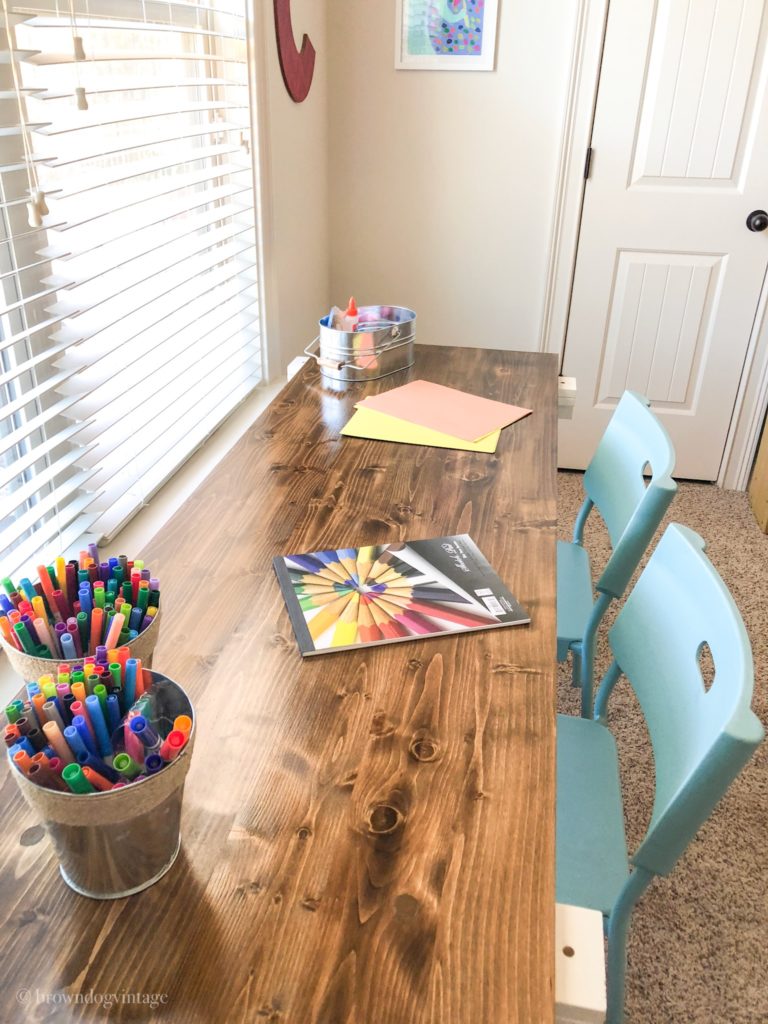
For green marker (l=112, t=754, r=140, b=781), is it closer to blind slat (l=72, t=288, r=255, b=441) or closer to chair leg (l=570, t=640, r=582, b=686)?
blind slat (l=72, t=288, r=255, b=441)

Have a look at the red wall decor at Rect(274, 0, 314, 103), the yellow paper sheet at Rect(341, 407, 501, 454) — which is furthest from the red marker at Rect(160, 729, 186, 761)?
the red wall decor at Rect(274, 0, 314, 103)

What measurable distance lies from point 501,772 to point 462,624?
0.23 m

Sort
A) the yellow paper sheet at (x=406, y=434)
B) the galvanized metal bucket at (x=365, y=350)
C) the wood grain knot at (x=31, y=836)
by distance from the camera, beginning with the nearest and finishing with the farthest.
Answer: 1. the wood grain knot at (x=31, y=836)
2. the yellow paper sheet at (x=406, y=434)
3. the galvanized metal bucket at (x=365, y=350)

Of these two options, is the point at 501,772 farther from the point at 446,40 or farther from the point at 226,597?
the point at 446,40

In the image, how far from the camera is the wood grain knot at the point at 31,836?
688 millimetres

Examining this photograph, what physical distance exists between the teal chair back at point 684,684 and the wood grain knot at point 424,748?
0.26m

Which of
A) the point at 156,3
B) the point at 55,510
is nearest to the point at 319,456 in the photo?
the point at 55,510

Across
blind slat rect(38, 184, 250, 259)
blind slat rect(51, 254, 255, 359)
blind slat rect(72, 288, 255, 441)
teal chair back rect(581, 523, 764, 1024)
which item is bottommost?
teal chair back rect(581, 523, 764, 1024)

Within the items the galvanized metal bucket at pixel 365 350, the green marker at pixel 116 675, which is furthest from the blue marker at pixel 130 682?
the galvanized metal bucket at pixel 365 350

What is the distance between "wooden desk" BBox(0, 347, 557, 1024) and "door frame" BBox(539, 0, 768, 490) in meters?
1.90

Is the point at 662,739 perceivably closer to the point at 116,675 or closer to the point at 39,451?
the point at 116,675

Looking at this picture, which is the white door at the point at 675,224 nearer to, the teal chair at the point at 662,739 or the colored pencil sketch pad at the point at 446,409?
the colored pencil sketch pad at the point at 446,409

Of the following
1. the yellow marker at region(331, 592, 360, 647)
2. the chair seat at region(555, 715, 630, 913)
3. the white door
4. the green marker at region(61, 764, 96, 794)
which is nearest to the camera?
the green marker at region(61, 764, 96, 794)

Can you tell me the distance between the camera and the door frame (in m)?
2.51
